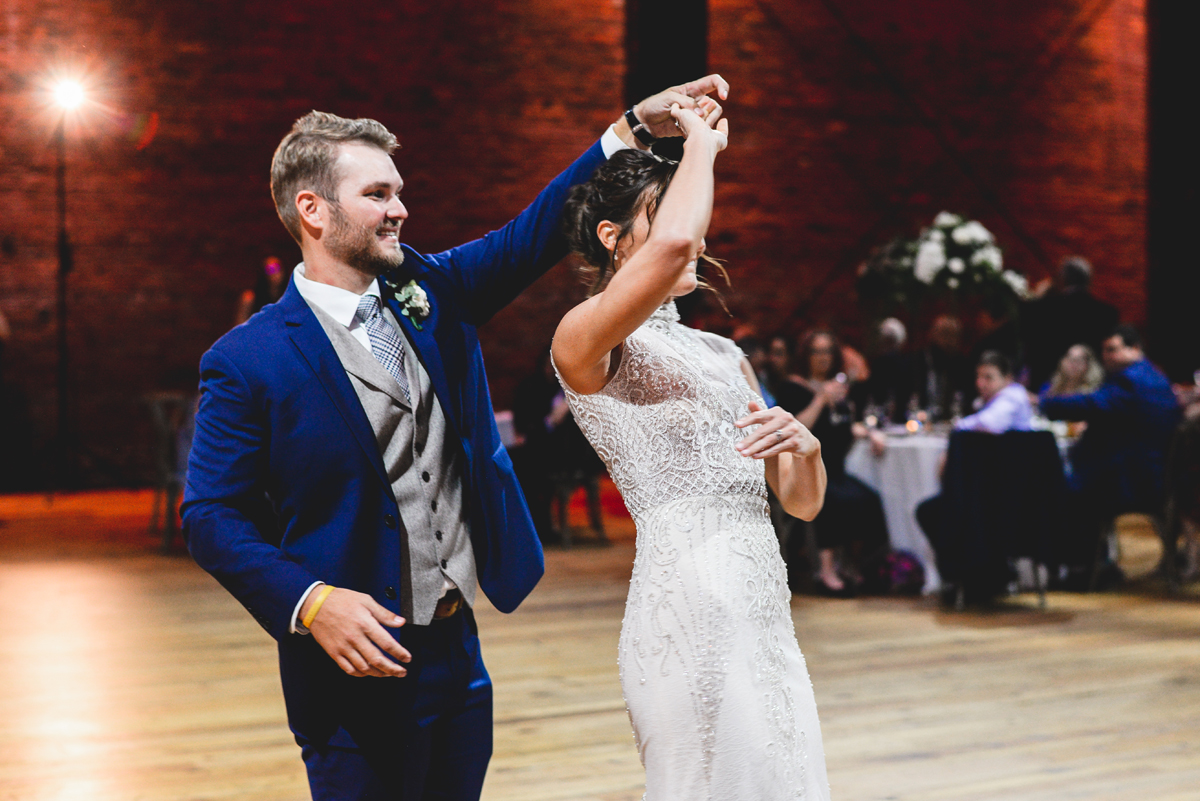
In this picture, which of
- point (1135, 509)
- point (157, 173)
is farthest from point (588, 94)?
point (1135, 509)

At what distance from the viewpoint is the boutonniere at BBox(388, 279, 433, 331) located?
1.67 m

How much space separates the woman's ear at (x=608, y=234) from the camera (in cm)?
170

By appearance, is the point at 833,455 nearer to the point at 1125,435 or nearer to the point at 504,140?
the point at 1125,435

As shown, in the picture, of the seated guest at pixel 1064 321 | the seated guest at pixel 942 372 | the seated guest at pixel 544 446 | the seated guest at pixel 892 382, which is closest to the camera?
the seated guest at pixel 942 372

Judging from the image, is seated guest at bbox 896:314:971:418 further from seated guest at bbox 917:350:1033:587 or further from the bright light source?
the bright light source

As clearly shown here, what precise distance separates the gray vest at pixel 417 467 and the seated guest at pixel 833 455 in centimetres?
404

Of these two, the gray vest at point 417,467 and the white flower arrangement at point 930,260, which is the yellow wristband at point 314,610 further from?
the white flower arrangement at point 930,260

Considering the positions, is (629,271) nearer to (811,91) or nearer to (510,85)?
(510,85)

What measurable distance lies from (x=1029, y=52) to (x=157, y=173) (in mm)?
7751

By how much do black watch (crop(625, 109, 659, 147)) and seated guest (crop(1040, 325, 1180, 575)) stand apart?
15.0 ft

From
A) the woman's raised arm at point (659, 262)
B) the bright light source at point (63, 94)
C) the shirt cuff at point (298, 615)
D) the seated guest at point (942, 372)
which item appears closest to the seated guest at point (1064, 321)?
the seated guest at point (942, 372)

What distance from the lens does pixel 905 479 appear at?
5785 mm

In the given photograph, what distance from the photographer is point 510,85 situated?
9.83m

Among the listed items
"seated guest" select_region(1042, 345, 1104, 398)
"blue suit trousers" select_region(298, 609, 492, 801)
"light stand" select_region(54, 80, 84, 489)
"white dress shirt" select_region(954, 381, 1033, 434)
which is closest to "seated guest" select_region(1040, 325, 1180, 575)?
"seated guest" select_region(1042, 345, 1104, 398)
